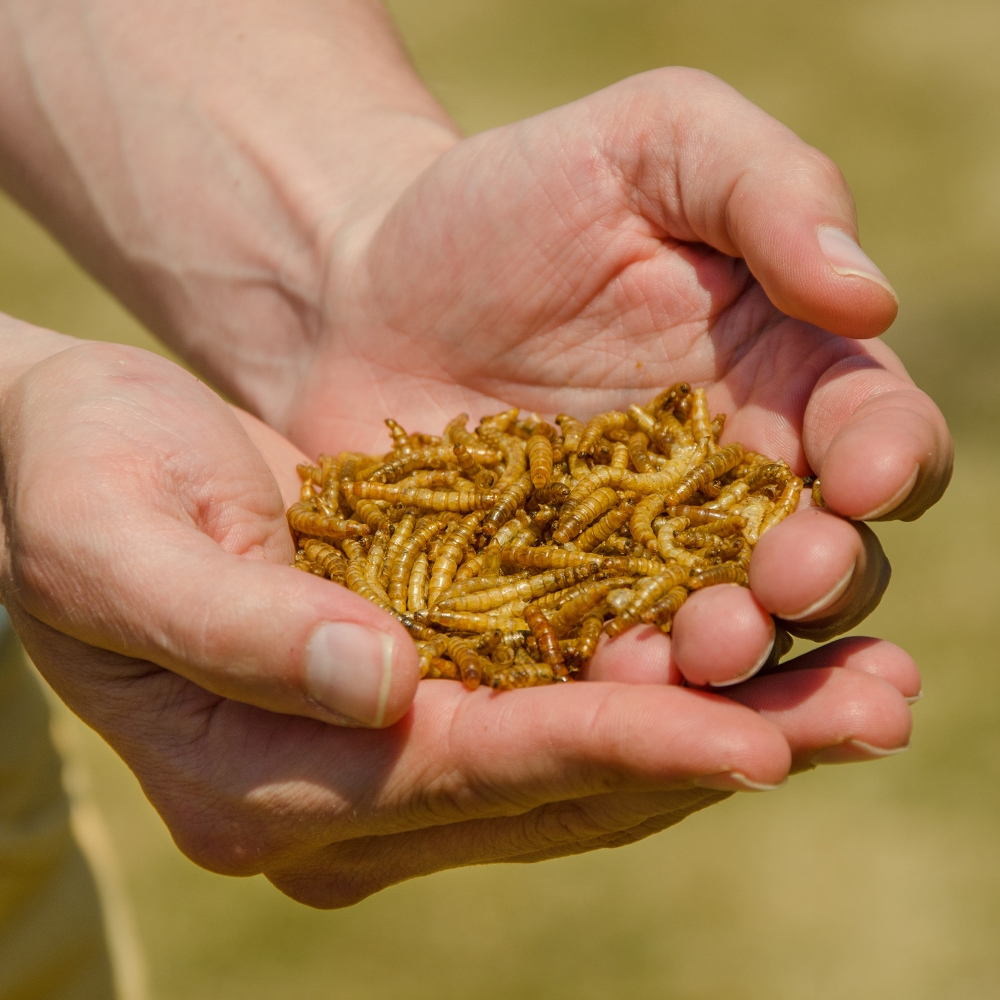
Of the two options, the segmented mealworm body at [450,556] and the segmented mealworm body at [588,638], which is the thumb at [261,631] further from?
the segmented mealworm body at [450,556]

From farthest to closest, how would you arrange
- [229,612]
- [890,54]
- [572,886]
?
[890,54], [572,886], [229,612]

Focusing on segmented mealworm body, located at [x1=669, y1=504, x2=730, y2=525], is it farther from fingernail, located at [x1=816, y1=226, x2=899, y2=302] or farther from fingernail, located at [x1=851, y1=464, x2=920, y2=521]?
fingernail, located at [x1=816, y1=226, x2=899, y2=302]

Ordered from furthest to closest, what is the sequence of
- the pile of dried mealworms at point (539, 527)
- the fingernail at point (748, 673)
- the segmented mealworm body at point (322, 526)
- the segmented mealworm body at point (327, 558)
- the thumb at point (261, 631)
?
1. the segmented mealworm body at point (322, 526)
2. the segmented mealworm body at point (327, 558)
3. the pile of dried mealworms at point (539, 527)
4. the fingernail at point (748, 673)
5. the thumb at point (261, 631)

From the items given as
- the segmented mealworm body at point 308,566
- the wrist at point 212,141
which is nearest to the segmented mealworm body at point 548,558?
the segmented mealworm body at point 308,566

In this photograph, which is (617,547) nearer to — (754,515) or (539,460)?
(754,515)

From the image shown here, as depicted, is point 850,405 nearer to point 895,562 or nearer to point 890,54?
point 895,562

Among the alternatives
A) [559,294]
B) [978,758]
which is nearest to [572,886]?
[978,758]

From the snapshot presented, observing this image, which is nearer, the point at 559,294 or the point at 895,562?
the point at 559,294
